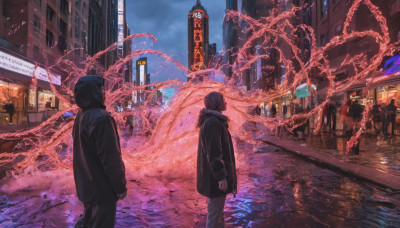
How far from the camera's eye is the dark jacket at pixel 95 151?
229 centimetres

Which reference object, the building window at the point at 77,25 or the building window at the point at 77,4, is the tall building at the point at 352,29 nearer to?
the building window at the point at 77,25

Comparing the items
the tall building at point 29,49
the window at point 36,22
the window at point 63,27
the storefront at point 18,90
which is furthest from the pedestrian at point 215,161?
the window at point 63,27

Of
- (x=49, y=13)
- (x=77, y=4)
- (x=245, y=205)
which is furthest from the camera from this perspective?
(x=77, y=4)

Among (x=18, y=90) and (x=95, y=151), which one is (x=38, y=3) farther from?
(x=95, y=151)

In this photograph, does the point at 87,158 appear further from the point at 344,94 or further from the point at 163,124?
the point at 344,94

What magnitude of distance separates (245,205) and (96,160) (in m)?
2.90

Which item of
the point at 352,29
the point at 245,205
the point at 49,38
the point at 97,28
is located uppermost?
the point at 97,28

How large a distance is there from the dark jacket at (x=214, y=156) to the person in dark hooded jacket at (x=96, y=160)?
35.1 inches

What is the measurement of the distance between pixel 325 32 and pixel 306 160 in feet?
64.4

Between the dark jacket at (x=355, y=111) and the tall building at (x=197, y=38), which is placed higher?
the tall building at (x=197, y=38)

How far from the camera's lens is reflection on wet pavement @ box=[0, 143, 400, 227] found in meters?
3.76

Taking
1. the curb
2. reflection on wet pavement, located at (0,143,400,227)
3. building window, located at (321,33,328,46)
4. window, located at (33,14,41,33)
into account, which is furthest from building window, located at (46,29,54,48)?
the curb

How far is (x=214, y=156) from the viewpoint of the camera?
276cm

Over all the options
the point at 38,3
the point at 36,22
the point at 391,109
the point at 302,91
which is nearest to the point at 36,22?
the point at 36,22
